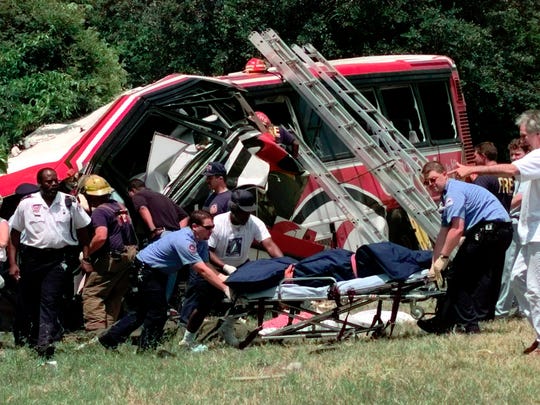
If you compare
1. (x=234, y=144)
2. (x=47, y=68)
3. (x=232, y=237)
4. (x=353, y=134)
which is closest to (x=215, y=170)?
(x=234, y=144)

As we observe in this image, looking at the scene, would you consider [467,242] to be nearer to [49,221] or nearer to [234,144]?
[234,144]

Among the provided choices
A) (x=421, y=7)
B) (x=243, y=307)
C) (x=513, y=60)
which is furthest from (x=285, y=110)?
(x=513, y=60)

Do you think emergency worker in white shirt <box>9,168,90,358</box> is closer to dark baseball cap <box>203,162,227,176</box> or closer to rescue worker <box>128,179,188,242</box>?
rescue worker <box>128,179,188,242</box>

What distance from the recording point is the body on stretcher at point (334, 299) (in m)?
9.72

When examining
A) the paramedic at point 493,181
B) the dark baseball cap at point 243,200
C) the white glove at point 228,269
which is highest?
the dark baseball cap at point 243,200

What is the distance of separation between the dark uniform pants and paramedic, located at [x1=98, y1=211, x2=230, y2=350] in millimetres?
2021

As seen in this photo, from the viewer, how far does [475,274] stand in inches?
→ 402

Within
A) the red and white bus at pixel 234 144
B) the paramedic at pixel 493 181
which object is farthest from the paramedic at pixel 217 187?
the paramedic at pixel 493 181

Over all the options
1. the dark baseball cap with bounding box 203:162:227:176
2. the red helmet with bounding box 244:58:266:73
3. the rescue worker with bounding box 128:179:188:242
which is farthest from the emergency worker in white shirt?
the red helmet with bounding box 244:58:266:73

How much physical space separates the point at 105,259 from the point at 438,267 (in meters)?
3.55

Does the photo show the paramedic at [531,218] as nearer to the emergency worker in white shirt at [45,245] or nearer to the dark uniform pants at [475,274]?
the dark uniform pants at [475,274]

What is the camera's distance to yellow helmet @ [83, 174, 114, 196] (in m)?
11.4

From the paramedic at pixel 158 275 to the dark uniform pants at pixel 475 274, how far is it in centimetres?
202

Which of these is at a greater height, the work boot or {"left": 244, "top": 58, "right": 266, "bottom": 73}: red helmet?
{"left": 244, "top": 58, "right": 266, "bottom": 73}: red helmet
